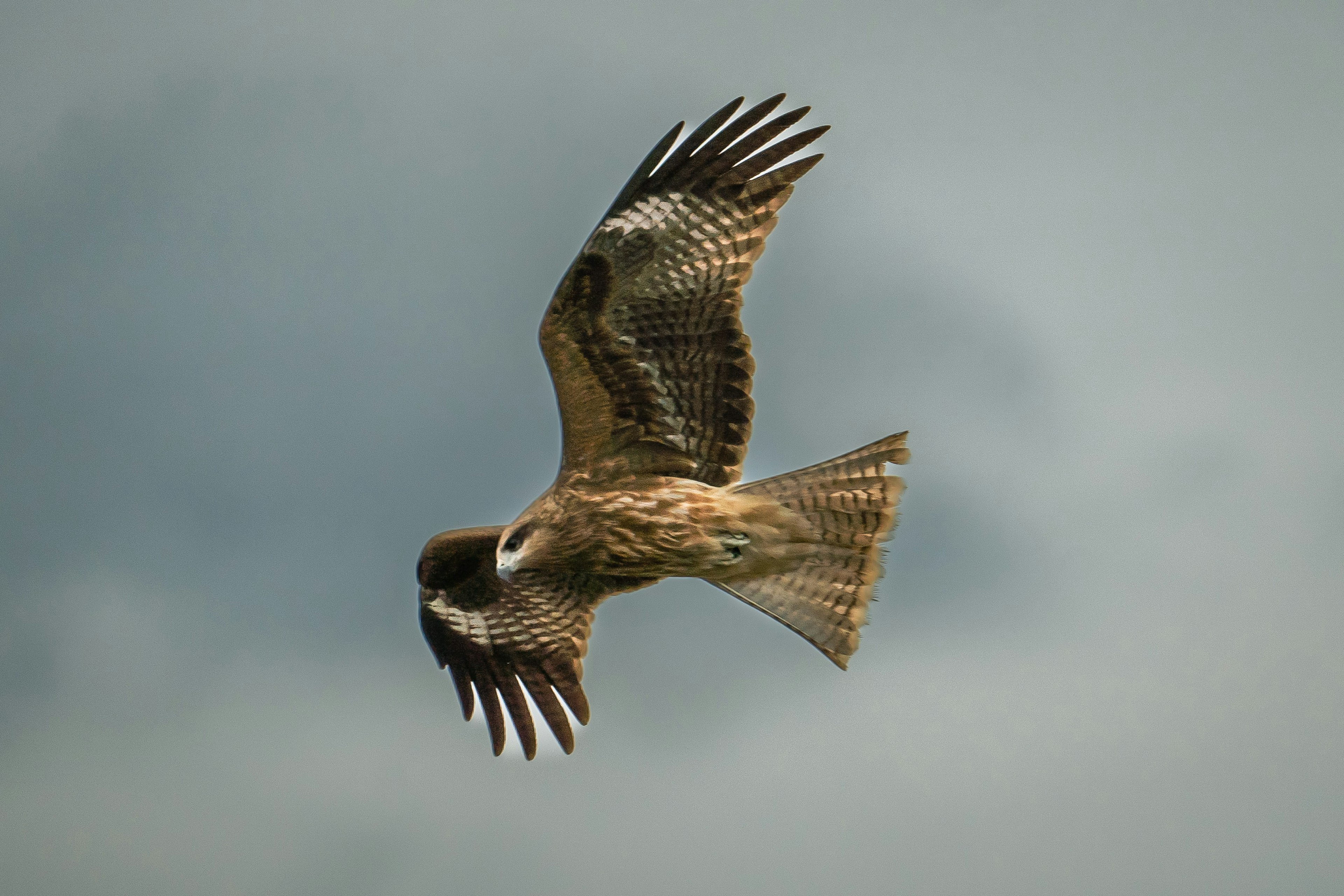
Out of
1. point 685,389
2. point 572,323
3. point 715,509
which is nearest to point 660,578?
point 715,509

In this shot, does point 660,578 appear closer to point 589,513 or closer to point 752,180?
point 589,513

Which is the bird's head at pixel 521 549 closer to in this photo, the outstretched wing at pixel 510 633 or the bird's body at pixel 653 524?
the bird's body at pixel 653 524

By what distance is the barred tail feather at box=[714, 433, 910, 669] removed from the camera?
327 inches

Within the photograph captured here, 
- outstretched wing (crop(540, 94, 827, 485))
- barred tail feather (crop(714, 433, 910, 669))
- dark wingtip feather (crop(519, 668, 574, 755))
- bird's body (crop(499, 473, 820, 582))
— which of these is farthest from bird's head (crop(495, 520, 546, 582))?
dark wingtip feather (crop(519, 668, 574, 755))

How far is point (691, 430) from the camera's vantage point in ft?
27.3

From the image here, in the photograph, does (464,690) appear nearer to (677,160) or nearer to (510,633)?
(510,633)

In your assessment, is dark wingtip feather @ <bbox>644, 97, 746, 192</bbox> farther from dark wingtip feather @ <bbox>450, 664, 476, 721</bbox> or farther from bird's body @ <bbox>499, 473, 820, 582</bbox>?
dark wingtip feather @ <bbox>450, 664, 476, 721</bbox>

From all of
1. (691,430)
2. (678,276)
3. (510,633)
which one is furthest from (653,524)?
(510,633)

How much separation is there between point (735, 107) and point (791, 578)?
3.11 meters

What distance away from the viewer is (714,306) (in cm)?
793

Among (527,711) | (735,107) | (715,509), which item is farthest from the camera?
(527,711)

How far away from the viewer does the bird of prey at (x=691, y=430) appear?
7840mm

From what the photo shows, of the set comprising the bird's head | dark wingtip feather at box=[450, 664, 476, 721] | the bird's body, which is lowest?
dark wingtip feather at box=[450, 664, 476, 721]

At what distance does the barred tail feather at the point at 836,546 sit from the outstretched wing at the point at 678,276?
73 centimetres
